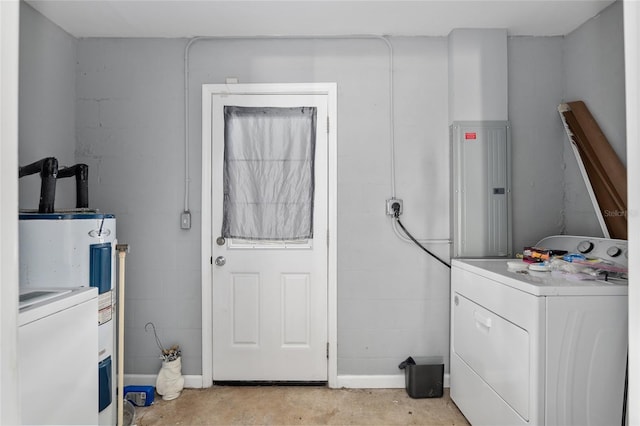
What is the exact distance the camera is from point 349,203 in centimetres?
259

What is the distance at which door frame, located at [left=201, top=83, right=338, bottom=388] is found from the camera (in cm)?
256

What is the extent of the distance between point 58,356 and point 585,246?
8.28ft

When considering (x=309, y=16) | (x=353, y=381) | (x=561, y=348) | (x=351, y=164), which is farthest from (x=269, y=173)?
(x=561, y=348)

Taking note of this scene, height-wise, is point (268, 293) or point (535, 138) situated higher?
point (535, 138)

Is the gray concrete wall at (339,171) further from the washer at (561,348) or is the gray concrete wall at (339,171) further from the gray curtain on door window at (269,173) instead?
the washer at (561,348)

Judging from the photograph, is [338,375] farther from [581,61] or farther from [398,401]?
[581,61]

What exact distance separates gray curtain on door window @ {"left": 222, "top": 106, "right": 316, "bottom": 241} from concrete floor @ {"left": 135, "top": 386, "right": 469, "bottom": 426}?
1.08m

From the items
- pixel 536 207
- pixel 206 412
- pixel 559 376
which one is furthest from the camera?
pixel 536 207

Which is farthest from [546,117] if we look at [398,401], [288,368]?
[288,368]

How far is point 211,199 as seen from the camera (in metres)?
2.58

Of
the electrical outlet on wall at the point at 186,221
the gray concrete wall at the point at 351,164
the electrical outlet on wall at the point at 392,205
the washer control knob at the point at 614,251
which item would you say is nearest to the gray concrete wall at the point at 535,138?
the gray concrete wall at the point at 351,164

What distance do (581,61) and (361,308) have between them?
7.48 feet

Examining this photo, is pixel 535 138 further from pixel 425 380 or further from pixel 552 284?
pixel 425 380

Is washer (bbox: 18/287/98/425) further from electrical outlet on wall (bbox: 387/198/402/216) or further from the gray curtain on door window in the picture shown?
electrical outlet on wall (bbox: 387/198/402/216)
